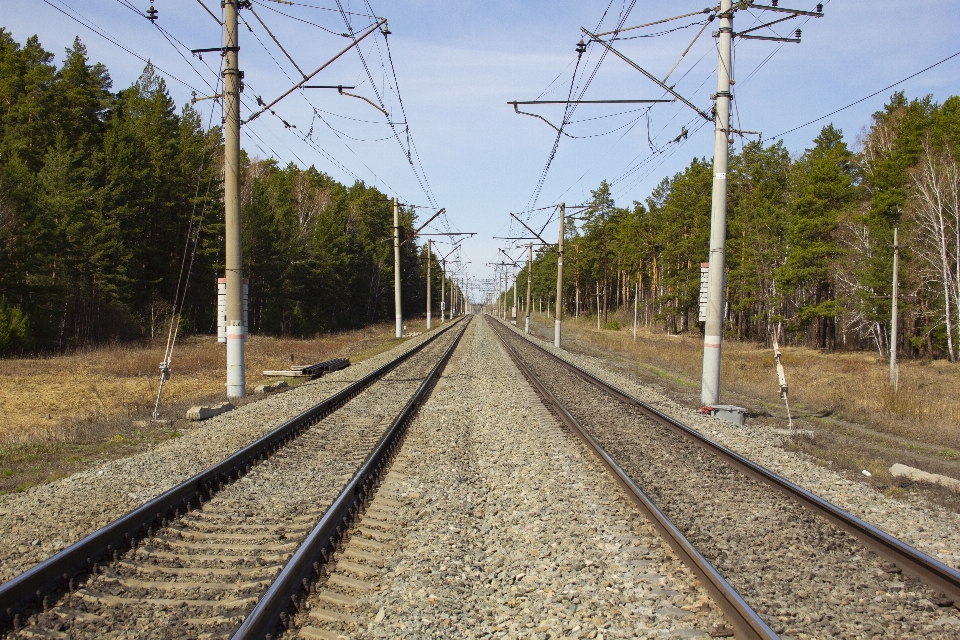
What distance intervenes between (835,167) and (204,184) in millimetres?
39059

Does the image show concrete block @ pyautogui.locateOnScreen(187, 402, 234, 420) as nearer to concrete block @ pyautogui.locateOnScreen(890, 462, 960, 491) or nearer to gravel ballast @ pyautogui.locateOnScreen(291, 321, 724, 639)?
gravel ballast @ pyautogui.locateOnScreen(291, 321, 724, 639)

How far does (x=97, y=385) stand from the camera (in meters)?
17.9

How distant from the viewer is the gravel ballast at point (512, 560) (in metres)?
4.10

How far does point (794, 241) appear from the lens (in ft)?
137

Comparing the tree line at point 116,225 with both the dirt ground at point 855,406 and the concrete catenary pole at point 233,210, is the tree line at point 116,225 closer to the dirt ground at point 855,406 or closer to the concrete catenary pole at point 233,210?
the concrete catenary pole at point 233,210

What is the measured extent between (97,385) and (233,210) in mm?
7295

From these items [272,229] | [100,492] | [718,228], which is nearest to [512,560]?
[100,492]

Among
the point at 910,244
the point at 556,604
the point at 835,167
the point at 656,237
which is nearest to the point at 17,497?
the point at 556,604

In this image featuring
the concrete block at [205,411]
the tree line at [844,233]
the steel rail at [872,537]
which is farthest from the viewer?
the tree line at [844,233]

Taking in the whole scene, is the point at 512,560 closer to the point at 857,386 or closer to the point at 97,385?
the point at 97,385

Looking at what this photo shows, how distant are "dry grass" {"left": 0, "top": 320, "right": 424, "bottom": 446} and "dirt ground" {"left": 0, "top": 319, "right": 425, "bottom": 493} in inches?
0.7

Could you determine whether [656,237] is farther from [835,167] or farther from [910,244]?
[910,244]

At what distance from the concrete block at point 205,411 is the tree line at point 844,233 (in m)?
19.0

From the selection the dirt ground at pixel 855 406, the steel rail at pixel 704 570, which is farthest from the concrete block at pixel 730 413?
the steel rail at pixel 704 570
